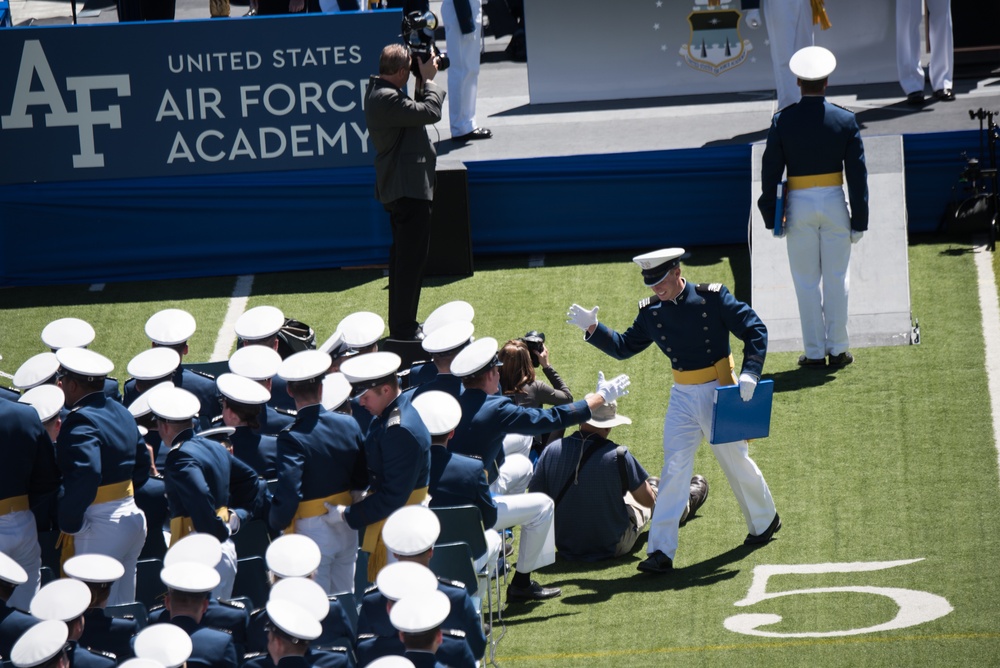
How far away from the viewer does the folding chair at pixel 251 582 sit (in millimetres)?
7016

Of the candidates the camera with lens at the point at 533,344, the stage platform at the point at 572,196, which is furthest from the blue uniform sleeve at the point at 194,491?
the stage platform at the point at 572,196

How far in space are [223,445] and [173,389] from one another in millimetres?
499

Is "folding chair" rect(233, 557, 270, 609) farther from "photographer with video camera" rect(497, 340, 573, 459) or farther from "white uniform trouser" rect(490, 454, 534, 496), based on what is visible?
"photographer with video camera" rect(497, 340, 573, 459)

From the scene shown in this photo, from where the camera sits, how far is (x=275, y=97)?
13.4 meters

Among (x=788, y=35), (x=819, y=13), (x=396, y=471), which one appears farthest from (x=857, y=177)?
(x=396, y=471)

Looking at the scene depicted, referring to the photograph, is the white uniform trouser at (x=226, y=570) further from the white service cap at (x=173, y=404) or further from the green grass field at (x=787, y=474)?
the green grass field at (x=787, y=474)

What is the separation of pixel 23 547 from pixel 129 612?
1407 mm

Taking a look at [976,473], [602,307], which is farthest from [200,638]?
[602,307]

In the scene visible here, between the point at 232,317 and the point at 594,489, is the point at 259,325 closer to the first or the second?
the point at 594,489

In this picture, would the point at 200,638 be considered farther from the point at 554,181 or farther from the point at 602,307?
the point at 554,181

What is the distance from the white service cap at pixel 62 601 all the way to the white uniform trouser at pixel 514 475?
3.02 m

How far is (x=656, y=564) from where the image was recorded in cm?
850

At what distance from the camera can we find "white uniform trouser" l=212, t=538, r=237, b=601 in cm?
725

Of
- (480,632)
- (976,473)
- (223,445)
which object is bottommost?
(976,473)
